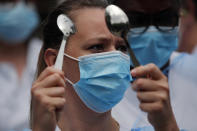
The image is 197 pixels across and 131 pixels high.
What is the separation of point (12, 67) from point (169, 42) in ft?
5.58

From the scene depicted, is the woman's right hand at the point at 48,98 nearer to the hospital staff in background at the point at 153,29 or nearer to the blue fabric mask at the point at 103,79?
the blue fabric mask at the point at 103,79

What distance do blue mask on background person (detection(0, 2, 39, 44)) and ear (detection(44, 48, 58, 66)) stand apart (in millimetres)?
1929

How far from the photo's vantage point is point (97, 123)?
290 cm

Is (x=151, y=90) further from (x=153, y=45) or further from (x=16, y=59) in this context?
(x=16, y=59)

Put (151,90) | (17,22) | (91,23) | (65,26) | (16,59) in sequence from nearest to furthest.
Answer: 1. (151,90)
2. (65,26)
3. (91,23)
4. (16,59)
5. (17,22)

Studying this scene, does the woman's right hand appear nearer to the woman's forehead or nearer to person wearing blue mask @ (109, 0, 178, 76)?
the woman's forehead

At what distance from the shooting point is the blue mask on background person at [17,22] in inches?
195

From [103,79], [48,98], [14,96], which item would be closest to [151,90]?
[48,98]

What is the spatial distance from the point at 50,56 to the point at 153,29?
3.30 ft

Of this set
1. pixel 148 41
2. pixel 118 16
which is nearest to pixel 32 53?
pixel 148 41

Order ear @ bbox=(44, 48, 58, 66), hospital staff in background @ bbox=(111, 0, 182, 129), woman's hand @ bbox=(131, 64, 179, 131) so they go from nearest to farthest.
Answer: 1. woman's hand @ bbox=(131, 64, 179, 131)
2. ear @ bbox=(44, 48, 58, 66)
3. hospital staff in background @ bbox=(111, 0, 182, 129)

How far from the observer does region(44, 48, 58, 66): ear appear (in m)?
3.07

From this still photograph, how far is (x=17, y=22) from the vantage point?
201 inches

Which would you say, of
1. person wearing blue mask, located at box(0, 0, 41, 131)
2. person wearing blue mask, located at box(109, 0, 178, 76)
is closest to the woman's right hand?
person wearing blue mask, located at box(109, 0, 178, 76)
